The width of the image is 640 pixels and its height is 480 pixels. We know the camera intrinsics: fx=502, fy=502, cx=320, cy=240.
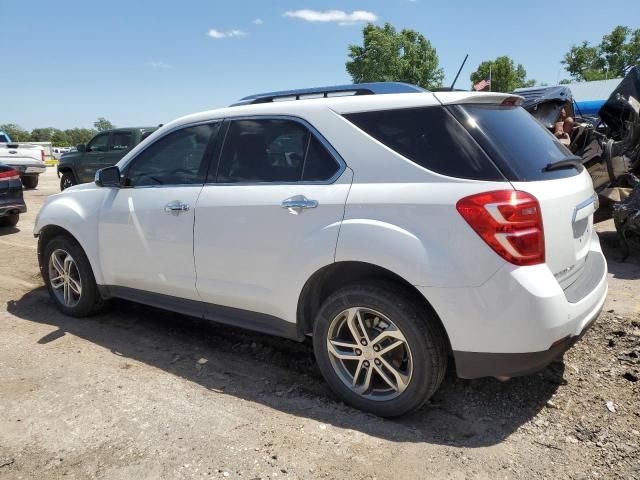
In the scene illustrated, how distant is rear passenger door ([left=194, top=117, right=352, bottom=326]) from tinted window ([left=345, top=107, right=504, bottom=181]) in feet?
1.03

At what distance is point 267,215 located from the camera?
3084 mm

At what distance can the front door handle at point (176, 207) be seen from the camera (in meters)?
3.52

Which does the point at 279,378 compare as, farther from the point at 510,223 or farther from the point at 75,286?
the point at 75,286

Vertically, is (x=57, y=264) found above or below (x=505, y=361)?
below

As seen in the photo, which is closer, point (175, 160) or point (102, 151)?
point (175, 160)

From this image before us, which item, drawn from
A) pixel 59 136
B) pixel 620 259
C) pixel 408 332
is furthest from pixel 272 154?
pixel 59 136

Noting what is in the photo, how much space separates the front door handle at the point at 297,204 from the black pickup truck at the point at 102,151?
11261mm

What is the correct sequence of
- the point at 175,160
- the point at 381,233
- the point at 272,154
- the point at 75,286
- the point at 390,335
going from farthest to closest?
1. the point at 75,286
2. the point at 175,160
3. the point at 272,154
4. the point at 390,335
5. the point at 381,233

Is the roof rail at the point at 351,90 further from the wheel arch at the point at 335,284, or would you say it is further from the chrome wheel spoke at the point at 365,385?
the chrome wheel spoke at the point at 365,385

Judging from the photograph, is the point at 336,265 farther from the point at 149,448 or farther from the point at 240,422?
the point at 149,448

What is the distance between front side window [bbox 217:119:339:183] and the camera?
3041 mm

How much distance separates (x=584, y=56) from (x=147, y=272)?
261 ft

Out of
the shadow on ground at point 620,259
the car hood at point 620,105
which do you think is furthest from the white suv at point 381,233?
the car hood at point 620,105

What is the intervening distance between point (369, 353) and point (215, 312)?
123cm
